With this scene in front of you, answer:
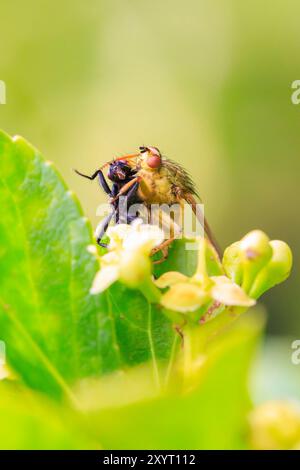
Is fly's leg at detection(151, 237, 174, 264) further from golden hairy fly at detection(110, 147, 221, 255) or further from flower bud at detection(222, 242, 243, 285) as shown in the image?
golden hairy fly at detection(110, 147, 221, 255)

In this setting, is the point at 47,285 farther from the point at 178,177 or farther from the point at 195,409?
the point at 178,177

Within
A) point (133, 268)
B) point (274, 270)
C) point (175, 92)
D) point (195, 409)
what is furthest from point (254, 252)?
point (175, 92)

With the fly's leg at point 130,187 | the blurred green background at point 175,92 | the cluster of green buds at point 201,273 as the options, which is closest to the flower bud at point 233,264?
the cluster of green buds at point 201,273

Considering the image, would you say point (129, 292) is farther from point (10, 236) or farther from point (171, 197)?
point (171, 197)

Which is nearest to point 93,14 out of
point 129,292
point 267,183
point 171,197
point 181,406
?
point 267,183
